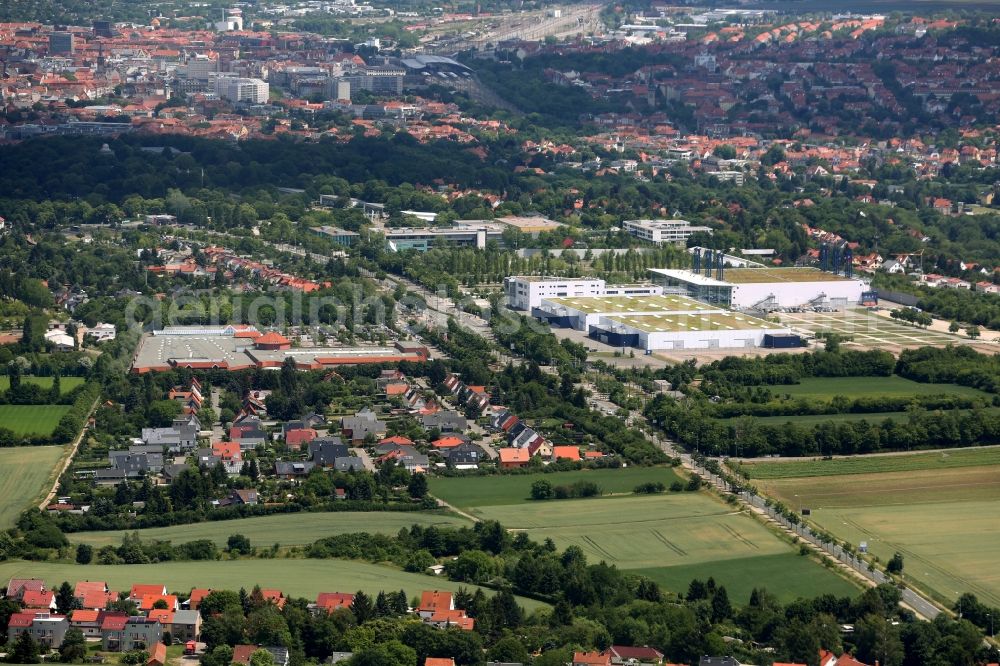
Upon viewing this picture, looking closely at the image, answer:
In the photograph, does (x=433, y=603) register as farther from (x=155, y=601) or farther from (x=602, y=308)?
(x=602, y=308)

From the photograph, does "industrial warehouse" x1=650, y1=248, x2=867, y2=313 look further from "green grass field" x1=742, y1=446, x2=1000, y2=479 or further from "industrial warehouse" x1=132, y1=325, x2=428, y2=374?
"green grass field" x1=742, y1=446, x2=1000, y2=479

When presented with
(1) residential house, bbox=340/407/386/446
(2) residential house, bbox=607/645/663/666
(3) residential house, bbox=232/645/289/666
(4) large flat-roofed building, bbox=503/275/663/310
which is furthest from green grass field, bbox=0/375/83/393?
(2) residential house, bbox=607/645/663/666

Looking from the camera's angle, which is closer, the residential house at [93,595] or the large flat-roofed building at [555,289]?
the residential house at [93,595]

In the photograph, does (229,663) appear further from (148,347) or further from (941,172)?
(941,172)

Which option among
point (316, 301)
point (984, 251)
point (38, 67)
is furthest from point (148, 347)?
point (38, 67)

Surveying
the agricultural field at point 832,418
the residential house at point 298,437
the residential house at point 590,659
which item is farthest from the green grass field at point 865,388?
the residential house at point 590,659

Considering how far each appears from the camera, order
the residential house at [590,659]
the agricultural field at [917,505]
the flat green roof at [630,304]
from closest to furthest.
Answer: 1. the residential house at [590,659]
2. the agricultural field at [917,505]
3. the flat green roof at [630,304]

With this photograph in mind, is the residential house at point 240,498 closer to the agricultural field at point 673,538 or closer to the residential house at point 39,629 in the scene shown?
the agricultural field at point 673,538

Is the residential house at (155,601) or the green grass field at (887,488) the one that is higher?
the residential house at (155,601)
